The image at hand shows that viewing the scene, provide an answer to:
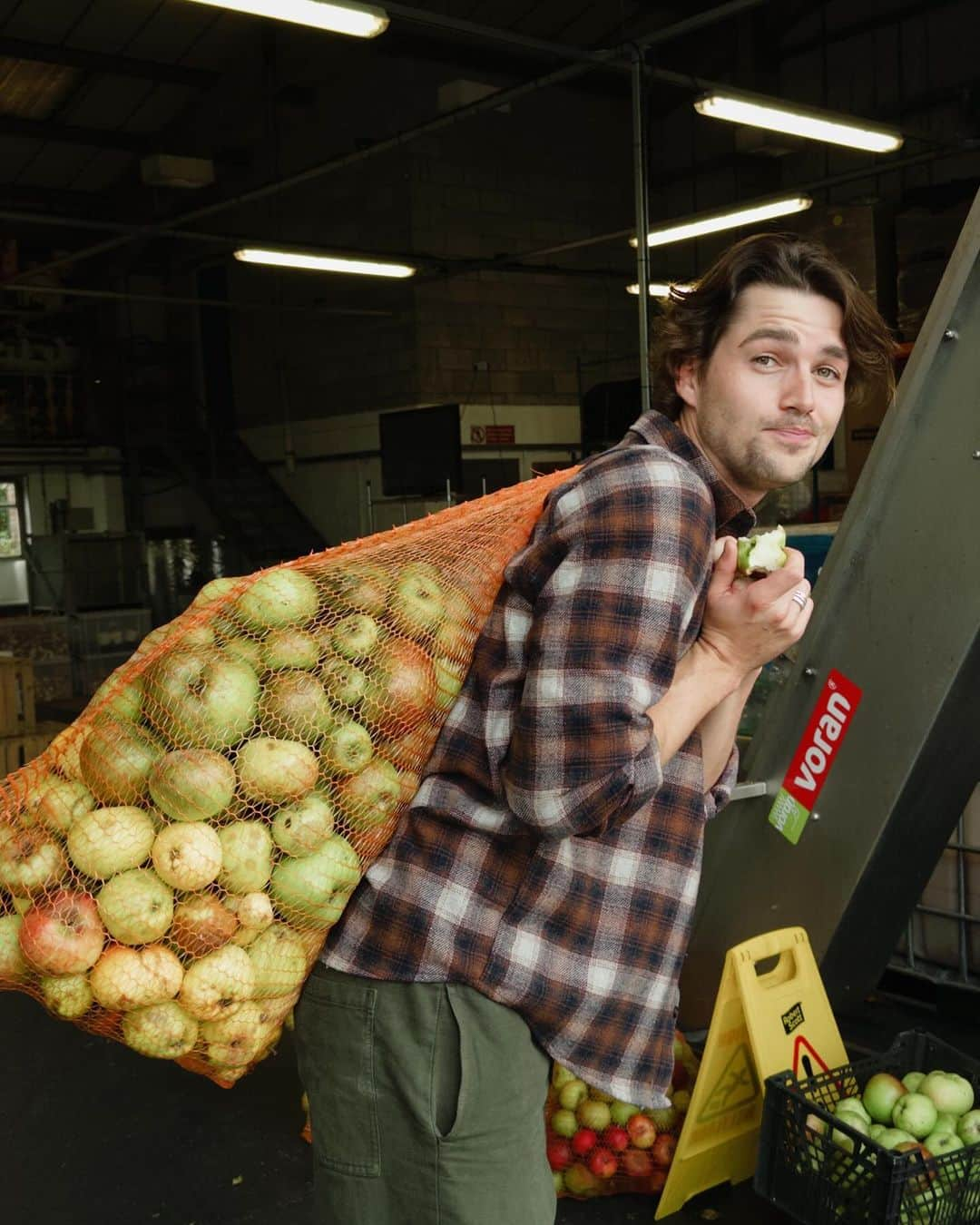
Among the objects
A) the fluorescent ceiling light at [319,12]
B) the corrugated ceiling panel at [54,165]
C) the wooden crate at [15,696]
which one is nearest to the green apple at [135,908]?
the fluorescent ceiling light at [319,12]

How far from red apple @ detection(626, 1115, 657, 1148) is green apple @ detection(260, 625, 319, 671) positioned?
177cm

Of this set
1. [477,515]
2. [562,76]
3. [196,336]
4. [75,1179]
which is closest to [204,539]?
[196,336]

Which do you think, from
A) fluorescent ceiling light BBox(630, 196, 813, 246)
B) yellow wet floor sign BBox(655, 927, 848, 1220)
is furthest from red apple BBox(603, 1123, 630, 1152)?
fluorescent ceiling light BBox(630, 196, 813, 246)

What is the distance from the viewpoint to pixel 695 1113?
259cm

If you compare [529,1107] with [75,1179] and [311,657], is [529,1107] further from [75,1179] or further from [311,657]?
[75,1179]

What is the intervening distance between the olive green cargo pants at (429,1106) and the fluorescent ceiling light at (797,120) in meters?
6.13

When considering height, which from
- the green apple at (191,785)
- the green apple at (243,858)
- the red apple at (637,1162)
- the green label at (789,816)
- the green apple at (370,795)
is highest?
the green apple at (191,785)

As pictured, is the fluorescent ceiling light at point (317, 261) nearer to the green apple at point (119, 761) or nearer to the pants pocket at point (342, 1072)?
the green apple at point (119, 761)

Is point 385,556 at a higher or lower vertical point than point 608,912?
higher

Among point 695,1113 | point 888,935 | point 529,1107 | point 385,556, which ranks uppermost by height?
point 385,556

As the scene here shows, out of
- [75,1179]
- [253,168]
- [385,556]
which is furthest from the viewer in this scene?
[253,168]

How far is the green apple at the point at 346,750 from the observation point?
1451mm

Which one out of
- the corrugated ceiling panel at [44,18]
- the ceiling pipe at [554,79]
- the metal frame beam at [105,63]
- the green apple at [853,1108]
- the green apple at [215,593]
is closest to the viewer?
the green apple at [215,593]

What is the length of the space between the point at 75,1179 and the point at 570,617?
2.49 m
